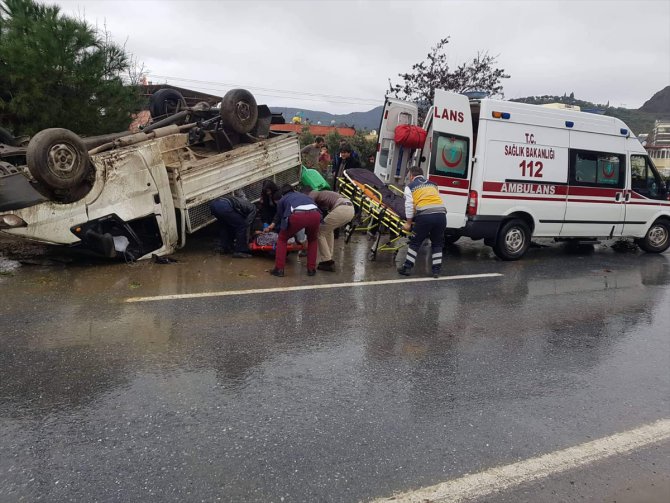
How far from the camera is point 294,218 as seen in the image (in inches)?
251

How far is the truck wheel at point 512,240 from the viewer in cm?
845

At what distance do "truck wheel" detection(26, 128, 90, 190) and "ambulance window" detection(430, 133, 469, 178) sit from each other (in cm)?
495

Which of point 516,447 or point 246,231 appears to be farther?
point 246,231

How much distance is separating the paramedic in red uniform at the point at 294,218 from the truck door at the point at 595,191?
494 cm

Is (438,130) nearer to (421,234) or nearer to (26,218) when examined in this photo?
(421,234)

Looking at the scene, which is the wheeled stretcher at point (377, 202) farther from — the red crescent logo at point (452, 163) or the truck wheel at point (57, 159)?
the truck wheel at point (57, 159)

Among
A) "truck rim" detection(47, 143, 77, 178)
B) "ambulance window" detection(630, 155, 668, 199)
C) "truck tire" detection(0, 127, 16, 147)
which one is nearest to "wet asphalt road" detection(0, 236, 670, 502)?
"truck rim" detection(47, 143, 77, 178)

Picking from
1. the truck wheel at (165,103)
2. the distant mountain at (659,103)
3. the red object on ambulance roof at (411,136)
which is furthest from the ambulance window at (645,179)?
the distant mountain at (659,103)

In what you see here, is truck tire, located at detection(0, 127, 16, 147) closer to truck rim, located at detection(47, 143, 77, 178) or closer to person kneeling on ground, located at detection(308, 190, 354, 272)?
truck rim, located at detection(47, 143, 77, 178)

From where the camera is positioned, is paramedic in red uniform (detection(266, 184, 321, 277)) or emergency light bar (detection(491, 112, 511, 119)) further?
emergency light bar (detection(491, 112, 511, 119))

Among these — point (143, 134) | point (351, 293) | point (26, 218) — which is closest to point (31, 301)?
point (26, 218)

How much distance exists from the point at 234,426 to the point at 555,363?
2874 mm

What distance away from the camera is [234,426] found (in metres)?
3.04

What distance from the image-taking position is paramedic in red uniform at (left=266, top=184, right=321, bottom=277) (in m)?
6.38
